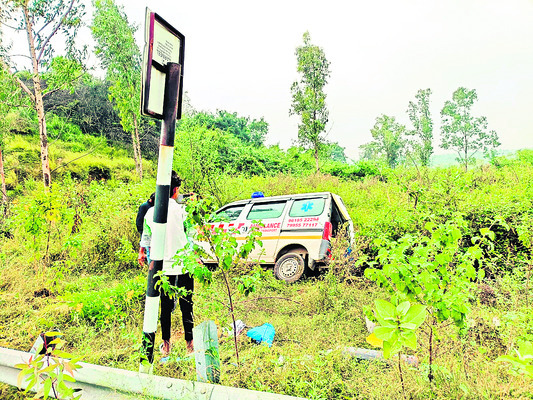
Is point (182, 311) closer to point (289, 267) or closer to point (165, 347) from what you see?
point (165, 347)

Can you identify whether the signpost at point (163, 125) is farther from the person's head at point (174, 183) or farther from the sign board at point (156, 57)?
the person's head at point (174, 183)

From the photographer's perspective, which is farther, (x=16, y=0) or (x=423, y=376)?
(x=16, y=0)

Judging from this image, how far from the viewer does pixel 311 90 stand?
704 inches

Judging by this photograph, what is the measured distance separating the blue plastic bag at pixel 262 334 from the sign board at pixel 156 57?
2.48 m

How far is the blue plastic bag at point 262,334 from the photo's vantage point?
3568 mm

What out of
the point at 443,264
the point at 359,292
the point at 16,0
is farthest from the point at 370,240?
the point at 16,0

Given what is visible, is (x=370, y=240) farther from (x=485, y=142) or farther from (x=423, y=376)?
(x=485, y=142)

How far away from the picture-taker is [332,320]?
427 centimetres

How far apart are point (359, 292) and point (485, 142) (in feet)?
107

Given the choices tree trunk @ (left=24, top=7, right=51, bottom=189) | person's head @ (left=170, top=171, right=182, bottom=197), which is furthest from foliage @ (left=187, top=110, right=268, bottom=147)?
person's head @ (left=170, top=171, right=182, bottom=197)

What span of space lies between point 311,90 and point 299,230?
13.1m

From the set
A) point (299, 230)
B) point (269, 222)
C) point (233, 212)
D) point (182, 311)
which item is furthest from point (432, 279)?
point (233, 212)

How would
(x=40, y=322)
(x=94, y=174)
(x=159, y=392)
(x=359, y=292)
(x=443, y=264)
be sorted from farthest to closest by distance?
(x=94, y=174) < (x=359, y=292) < (x=40, y=322) < (x=443, y=264) < (x=159, y=392)

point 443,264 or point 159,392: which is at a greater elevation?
point 443,264
